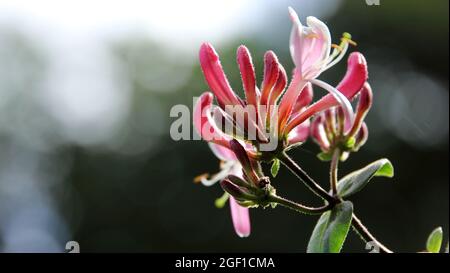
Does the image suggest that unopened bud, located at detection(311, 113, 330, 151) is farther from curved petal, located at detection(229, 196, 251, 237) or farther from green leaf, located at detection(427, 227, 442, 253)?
green leaf, located at detection(427, 227, 442, 253)

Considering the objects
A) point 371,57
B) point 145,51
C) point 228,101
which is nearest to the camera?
point 228,101

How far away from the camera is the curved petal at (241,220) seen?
2.39m

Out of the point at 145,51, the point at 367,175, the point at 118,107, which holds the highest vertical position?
the point at 145,51

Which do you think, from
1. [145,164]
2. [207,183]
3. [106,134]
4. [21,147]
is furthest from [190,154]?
[207,183]

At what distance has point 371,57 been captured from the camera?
16.3 meters

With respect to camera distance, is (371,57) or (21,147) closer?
(371,57)

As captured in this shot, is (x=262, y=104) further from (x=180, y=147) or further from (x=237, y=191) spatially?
(x=180, y=147)

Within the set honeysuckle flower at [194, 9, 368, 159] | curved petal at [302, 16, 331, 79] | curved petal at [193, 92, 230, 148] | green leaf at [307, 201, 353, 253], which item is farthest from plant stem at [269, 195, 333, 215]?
curved petal at [302, 16, 331, 79]

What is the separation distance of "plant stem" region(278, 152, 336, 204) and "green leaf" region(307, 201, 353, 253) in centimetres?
4

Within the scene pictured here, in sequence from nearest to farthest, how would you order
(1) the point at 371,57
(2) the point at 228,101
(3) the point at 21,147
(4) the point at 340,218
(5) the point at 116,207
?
(4) the point at 340,218 → (2) the point at 228,101 → (1) the point at 371,57 → (5) the point at 116,207 → (3) the point at 21,147

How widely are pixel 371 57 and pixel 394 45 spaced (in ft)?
2.94

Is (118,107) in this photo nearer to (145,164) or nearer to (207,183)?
(145,164)

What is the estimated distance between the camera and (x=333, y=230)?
1.98 meters

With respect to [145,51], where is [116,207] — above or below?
below
